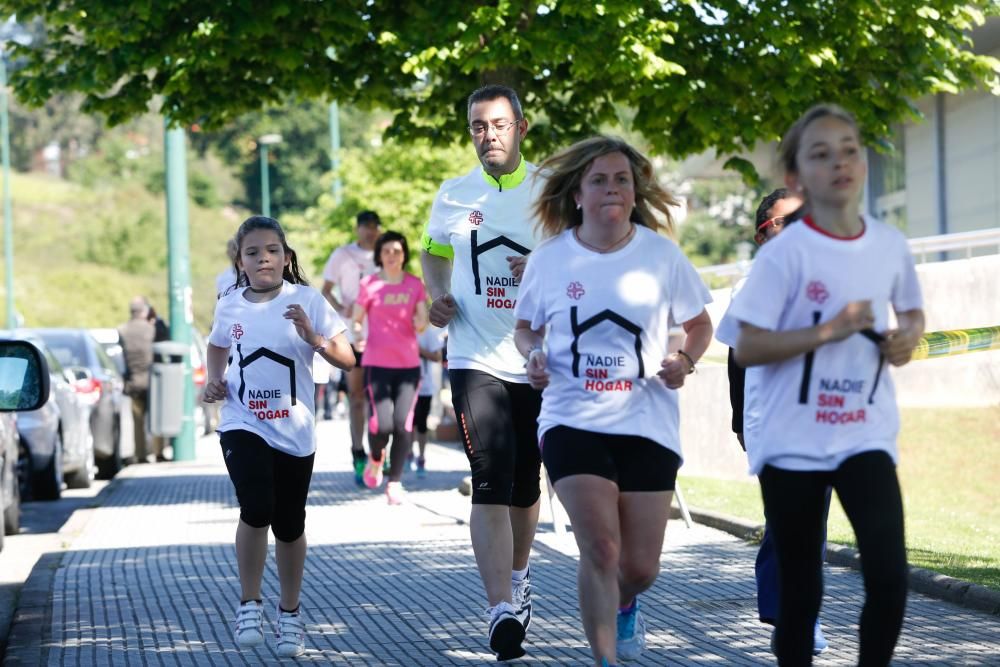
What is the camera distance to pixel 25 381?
19.5 feet

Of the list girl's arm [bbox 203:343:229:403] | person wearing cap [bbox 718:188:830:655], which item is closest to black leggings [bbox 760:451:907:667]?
person wearing cap [bbox 718:188:830:655]

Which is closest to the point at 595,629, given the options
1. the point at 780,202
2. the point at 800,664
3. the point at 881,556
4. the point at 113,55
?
Result: the point at 800,664

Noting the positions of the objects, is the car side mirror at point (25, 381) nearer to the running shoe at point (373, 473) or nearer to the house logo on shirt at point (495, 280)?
the house logo on shirt at point (495, 280)

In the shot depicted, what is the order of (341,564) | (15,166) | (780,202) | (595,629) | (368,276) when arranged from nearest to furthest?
(595,629) < (780,202) < (341,564) < (368,276) < (15,166)

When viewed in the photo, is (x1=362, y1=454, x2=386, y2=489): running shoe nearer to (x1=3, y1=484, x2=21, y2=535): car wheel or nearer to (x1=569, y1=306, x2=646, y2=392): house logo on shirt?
(x1=3, y1=484, x2=21, y2=535): car wheel

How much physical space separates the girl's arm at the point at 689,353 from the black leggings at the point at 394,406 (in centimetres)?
760

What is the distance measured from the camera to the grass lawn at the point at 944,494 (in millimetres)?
9227

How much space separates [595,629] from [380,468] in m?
9.13

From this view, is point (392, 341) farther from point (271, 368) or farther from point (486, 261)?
point (486, 261)

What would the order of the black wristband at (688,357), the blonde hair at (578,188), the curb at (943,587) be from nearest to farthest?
the black wristband at (688,357) → the blonde hair at (578,188) → the curb at (943,587)

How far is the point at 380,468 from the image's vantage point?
1438 centimetres

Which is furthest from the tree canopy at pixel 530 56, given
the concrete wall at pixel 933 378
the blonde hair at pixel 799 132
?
the blonde hair at pixel 799 132

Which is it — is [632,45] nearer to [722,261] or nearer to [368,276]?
[368,276]

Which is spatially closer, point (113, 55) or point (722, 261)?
point (113, 55)
